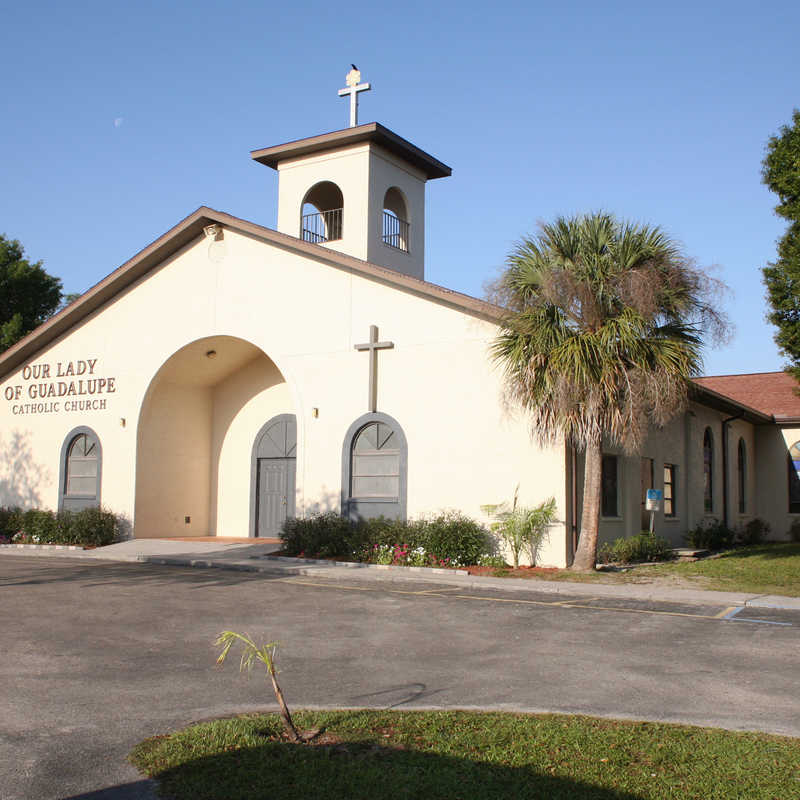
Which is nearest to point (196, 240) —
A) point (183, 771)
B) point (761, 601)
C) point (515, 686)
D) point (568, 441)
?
point (568, 441)

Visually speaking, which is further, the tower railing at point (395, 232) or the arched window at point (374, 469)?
the tower railing at point (395, 232)

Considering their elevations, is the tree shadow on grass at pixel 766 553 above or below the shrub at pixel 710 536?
below

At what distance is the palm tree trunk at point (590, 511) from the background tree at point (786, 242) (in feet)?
14.9

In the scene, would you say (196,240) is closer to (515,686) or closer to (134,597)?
(134,597)

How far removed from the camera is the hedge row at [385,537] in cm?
1752

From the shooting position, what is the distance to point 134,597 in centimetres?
1298

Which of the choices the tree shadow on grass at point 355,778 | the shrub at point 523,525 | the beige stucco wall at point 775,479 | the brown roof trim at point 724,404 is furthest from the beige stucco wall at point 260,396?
the beige stucco wall at point 775,479

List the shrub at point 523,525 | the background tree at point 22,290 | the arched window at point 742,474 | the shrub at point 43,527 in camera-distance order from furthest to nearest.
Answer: the background tree at point 22,290 → the arched window at point 742,474 → the shrub at point 43,527 → the shrub at point 523,525

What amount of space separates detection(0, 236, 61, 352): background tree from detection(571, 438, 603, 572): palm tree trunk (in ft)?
97.3

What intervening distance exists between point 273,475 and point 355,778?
19449 mm

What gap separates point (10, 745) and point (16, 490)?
2184 cm

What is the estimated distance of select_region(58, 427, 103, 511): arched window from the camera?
24.0m

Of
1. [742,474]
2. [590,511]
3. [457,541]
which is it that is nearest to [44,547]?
[457,541]

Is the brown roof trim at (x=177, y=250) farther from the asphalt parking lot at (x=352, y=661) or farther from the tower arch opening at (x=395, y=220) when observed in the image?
the asphalt parking lot at (x=352, y=661)
